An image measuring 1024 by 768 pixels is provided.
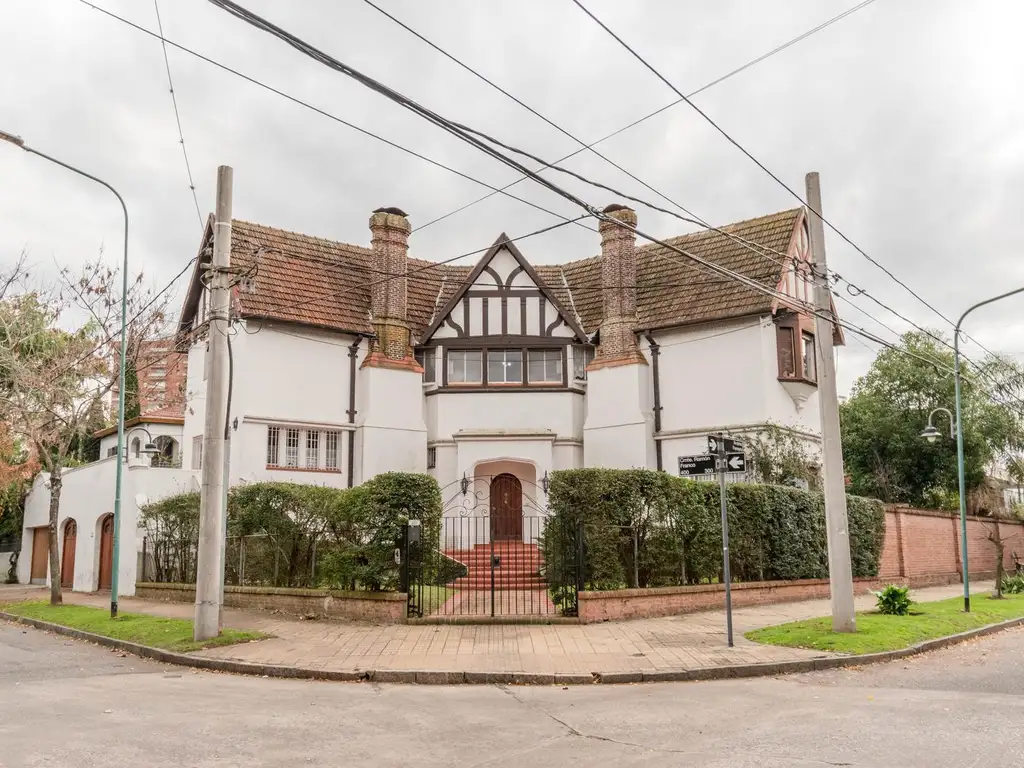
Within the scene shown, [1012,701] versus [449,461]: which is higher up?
[449,461]

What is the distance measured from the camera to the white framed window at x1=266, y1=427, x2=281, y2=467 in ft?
81.9

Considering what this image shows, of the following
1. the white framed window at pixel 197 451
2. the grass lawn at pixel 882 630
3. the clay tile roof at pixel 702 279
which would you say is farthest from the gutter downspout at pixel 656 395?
the white framed window at pixel 197 451

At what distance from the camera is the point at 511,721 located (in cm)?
845

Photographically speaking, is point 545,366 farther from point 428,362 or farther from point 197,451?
point 197,451

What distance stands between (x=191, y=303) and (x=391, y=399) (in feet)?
25.6

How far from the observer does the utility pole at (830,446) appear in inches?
545

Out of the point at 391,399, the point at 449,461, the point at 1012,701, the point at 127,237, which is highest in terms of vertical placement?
the point at 127,237

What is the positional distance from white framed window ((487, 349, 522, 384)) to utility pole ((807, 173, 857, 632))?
14.1 meters

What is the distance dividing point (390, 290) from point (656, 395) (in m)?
9.18

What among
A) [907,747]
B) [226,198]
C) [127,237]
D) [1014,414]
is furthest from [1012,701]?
[1014,414]

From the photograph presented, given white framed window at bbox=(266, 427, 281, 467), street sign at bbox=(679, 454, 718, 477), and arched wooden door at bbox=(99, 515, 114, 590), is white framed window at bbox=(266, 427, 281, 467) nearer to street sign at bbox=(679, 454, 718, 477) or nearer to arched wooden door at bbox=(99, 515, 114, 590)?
arched wooden door at bbox=(99, 515, 114, 590)

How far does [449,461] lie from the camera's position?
27.2m

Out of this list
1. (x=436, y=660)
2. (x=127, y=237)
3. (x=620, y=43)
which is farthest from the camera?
(x=127, y=237)

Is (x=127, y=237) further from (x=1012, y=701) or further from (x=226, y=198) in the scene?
(x=1012, y=701)
